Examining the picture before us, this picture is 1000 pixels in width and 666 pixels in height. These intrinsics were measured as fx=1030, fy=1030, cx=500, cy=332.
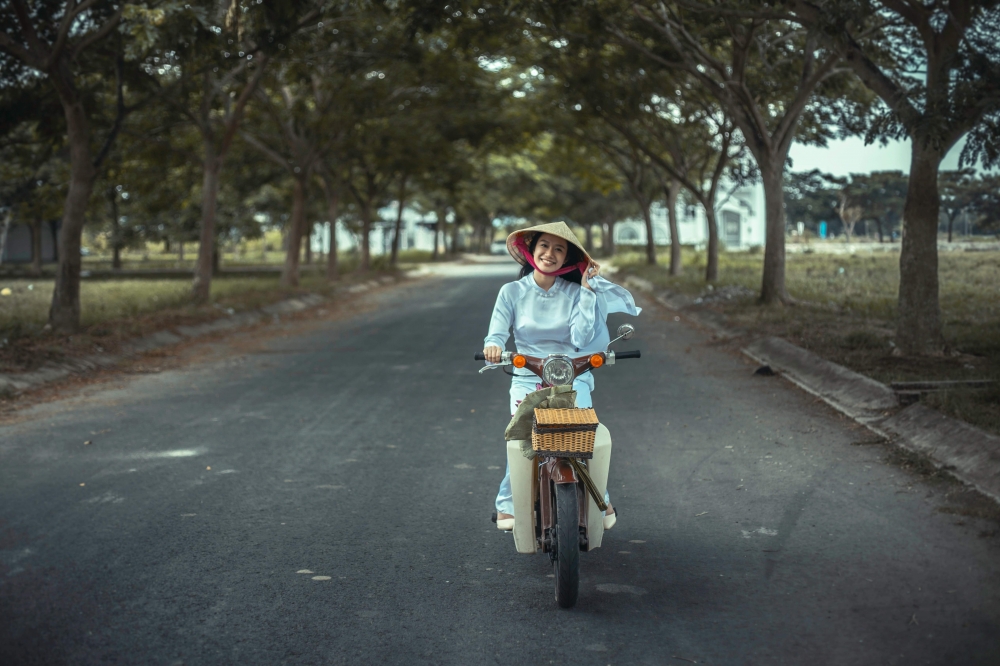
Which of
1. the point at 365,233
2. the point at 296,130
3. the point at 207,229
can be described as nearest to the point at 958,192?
the point at 207,229

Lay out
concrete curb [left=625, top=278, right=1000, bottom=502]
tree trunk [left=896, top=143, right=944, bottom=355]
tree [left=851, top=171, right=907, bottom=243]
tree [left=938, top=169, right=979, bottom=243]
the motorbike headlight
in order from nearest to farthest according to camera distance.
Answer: the motorbike headlight
concrete curb [left=625, top=278, right=1000, bottom=502]
tree trunk [left=896, top=143, right=944, bottom=355]
tree [left=938, top=169, right=979, bottom=243]
tree [left=851, top=171, right=907, bottom=243]

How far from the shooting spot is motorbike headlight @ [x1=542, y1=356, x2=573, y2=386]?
14.8 ft

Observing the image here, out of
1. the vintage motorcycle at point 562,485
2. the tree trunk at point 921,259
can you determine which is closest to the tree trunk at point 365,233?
the tree trunk at point 921,259

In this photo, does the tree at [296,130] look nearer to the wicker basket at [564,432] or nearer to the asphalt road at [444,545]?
the asphalt road at [444,545]

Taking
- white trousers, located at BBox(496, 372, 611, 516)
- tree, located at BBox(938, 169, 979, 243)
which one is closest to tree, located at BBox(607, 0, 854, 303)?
tree, located at BBox(938, 169, 979, 243)

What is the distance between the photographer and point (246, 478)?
6.86 m

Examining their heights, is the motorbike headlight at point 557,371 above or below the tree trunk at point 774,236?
below

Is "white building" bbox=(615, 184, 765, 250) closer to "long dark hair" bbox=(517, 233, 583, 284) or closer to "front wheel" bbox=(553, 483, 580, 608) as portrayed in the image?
"long dark hair" bbox=(517, 233, 583, 284)

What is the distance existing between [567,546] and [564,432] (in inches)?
18.5

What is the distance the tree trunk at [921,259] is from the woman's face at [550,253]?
7.35 metres

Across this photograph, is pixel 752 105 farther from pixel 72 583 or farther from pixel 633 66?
pixel 72 583

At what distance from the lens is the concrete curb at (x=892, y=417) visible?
657 centimetres

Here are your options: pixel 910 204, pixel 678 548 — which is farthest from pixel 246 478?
pixel 910 204

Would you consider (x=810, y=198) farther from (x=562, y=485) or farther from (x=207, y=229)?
(x=562, y=485)
